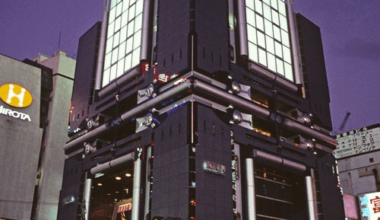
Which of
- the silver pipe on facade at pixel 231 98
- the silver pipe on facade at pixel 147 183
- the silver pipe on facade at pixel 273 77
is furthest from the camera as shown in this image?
the silver pipe on facade at pixel 273 77

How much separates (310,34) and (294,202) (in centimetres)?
2351

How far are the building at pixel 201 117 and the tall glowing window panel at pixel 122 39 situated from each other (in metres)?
0.17

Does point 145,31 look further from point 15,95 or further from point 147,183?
point 15,95

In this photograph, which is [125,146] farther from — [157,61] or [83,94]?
[83,94]

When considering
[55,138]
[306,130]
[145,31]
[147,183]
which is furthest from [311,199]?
[55,138]

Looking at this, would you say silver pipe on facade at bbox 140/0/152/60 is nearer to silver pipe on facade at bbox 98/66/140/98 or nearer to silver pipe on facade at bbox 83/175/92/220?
silver pipe on facade at bbox 98/66/140/98

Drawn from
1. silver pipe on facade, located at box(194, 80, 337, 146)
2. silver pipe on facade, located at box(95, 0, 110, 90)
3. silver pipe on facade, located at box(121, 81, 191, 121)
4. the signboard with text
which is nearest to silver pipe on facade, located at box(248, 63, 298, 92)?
silver pipe on facade, located at box(194, 80, 337, 146)

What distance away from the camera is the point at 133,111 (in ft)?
163

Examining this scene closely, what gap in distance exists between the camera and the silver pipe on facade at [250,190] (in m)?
A: 42.6

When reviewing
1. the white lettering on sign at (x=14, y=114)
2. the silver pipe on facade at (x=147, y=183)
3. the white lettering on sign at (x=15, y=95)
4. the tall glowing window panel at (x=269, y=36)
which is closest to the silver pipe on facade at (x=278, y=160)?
the silver pipe on facade at (x=147, y=183)

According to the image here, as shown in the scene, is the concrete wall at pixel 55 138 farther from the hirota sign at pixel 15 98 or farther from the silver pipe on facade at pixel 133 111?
the silver pipe on facade at pixel 133 111

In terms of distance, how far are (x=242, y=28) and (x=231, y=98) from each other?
32.7 feet

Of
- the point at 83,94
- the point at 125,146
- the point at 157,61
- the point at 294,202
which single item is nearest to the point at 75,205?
the point at 125,146

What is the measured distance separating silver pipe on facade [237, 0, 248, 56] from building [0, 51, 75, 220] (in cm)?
3128
